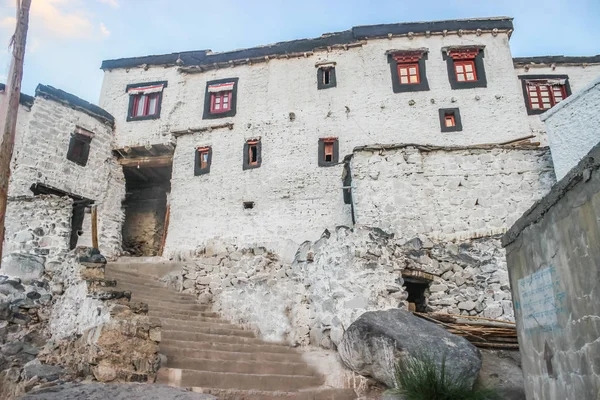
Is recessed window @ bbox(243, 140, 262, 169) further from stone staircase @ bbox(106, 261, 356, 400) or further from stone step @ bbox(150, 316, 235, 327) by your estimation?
stone step @ bbox(150, 316, 235, 327)

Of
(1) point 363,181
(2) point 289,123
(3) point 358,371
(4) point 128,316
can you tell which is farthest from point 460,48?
(4) point 128,316

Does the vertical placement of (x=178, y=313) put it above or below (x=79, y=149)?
below

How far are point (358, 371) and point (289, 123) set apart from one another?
12.1 meters

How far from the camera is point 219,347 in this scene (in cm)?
825

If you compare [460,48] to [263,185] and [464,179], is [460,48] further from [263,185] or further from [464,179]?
[263,185]

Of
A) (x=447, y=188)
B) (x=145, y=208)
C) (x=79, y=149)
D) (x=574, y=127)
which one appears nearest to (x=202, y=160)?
(x=145, y=208)

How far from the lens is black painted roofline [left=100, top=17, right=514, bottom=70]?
17922 millimetres

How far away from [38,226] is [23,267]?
310 cm

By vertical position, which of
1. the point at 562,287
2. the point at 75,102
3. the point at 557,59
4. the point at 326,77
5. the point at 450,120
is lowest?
the point at 562,287

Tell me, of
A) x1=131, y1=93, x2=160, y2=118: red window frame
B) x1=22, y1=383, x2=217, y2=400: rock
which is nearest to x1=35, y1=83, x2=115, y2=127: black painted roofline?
x1=131, y1=93, x2=160, y2=118: red window frame

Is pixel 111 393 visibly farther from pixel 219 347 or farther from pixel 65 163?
pixel 65 163

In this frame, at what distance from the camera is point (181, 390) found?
5496mm

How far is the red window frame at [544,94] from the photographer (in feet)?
58.2

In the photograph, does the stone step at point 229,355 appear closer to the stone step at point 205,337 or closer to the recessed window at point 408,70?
the stone step at point 205,337
